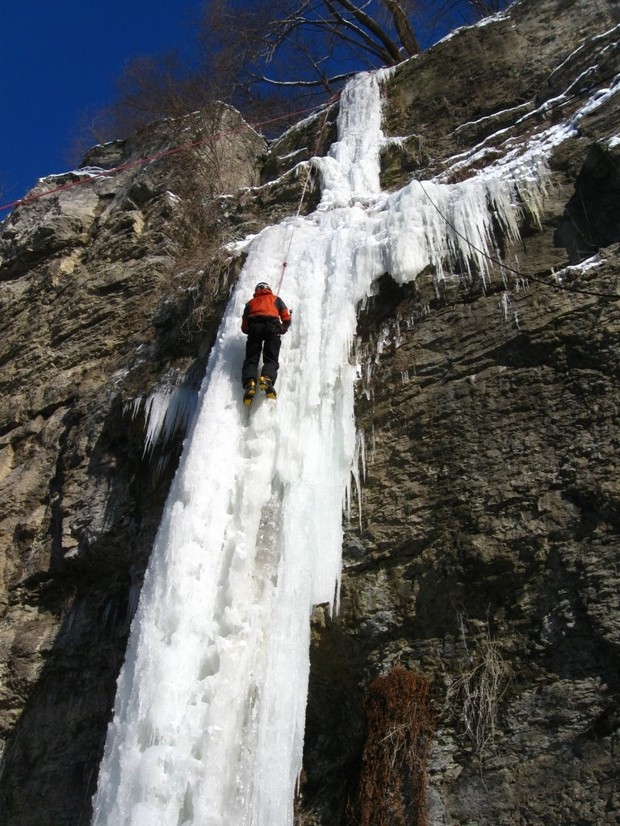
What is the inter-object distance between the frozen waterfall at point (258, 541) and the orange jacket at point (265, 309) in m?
0.17

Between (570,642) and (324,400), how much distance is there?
2.24 metres

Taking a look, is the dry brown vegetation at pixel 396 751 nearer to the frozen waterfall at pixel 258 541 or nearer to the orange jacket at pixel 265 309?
the frozen waterfall at pixel 258 541

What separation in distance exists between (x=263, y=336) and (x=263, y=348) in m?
0.09

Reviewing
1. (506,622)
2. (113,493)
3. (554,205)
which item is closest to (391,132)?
(554,205)

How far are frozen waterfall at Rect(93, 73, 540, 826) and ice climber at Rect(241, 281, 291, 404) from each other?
0.14 m

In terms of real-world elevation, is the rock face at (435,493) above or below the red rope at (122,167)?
below

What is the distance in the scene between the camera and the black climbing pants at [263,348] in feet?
17.3

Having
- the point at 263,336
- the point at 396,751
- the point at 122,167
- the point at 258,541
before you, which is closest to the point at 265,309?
the point at 263,336

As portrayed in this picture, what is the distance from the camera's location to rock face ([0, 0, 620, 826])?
396 cm

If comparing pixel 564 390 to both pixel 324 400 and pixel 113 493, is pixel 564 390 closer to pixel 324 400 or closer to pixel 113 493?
pixel 324 400

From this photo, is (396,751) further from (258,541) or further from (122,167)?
(122,167)


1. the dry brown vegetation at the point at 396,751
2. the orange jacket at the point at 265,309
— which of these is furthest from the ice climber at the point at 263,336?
the dry brown vegetation at the point at 396,751

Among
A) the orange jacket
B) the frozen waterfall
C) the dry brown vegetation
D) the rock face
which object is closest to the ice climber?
the orange jacket

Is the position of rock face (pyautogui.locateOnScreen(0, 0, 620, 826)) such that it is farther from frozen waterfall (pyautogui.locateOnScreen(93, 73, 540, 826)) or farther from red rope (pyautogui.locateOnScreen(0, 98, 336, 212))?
red rope (pyautogui.locateOnScreen(0, 98, 336, 212))
